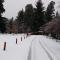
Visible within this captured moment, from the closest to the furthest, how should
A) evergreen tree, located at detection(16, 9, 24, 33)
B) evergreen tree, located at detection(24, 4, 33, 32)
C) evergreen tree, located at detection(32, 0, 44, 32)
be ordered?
evergreen tree, located at detection(32, 0, 44, 32) → evergreen tree, located at detection(24, 4, 33, 32) → evergreen tree, located at detection(16, 9, 24, 33)

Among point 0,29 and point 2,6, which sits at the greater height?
point 2,6

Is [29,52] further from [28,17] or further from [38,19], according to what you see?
[28,17]

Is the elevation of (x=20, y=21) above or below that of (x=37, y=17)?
below

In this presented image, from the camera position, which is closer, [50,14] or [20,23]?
[50,14]

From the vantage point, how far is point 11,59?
1385 cm

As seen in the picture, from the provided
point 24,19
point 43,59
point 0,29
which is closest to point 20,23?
point 24,19

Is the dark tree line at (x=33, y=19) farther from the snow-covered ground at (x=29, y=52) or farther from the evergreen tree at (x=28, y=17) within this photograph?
the snow-covered ground at (x=29, y=52)

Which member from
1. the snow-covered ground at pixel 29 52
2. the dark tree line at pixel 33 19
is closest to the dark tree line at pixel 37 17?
the dark tree line at pixel 33 19

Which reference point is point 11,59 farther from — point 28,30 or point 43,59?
point 28,30

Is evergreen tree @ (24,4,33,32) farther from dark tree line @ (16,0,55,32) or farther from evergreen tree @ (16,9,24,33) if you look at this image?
evergreen tree @ (16,9,24,33)

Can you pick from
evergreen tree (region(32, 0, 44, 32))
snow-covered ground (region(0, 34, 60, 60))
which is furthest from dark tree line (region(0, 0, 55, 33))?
snow-covered ground (region(0, 34, 60, 60))

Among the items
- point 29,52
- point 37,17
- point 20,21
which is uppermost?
point 37,17

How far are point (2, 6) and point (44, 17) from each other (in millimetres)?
30051

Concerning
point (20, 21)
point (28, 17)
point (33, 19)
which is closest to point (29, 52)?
point (33, 19)
